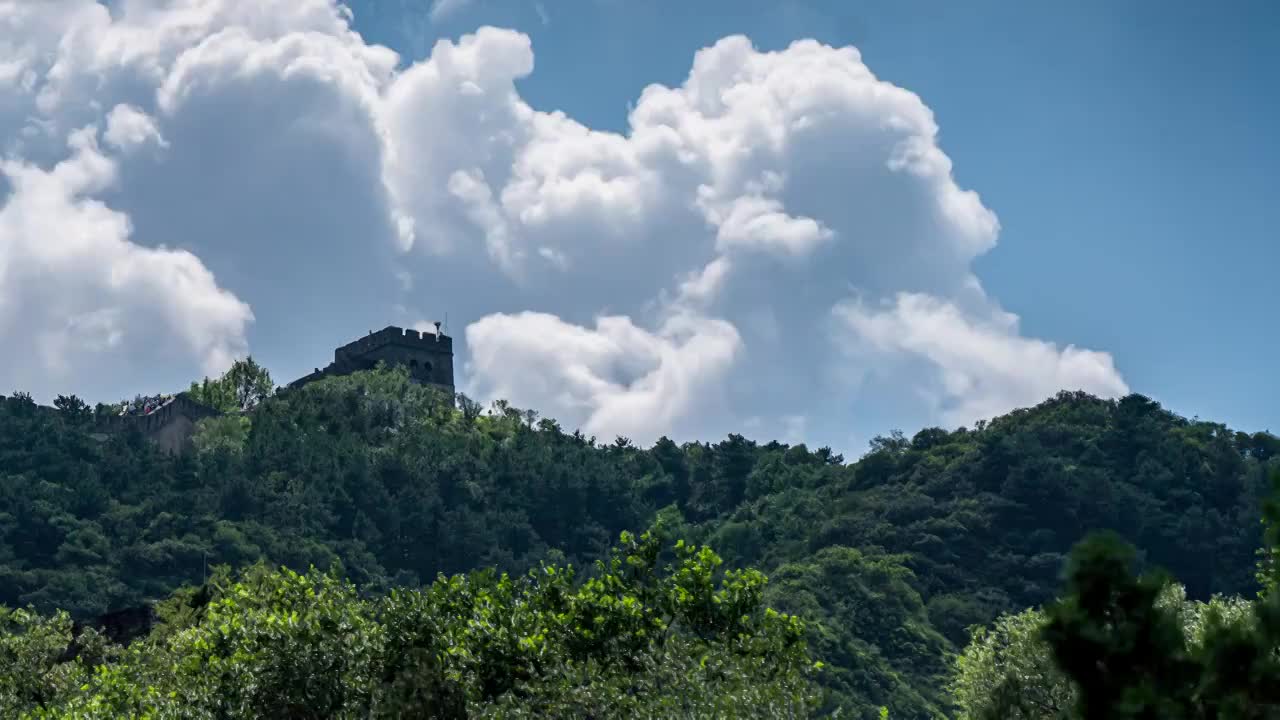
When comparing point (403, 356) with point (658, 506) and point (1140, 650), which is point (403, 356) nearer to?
point (658, 506)

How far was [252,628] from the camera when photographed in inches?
1357

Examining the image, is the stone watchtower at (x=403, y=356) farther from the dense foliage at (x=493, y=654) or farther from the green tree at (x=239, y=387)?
the dense foliage at (x=493, y=654)

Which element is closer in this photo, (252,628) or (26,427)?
(252,628)

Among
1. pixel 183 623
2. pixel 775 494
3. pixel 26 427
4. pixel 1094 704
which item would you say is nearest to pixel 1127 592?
pixel 1094 704

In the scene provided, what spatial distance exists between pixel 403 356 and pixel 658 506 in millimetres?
31634

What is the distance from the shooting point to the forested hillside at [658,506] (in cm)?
12825

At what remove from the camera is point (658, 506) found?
178250 mm

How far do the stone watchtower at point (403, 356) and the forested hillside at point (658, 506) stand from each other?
3.15 metres

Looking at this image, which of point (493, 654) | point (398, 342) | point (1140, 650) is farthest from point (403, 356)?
point (1140, 650)

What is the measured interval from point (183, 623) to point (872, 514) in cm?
11192

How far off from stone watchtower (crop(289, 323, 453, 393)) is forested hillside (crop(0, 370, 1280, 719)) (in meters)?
3.15

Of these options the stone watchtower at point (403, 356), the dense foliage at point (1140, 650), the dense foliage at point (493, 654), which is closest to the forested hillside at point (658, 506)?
the stone watchtower at point (403, 356)

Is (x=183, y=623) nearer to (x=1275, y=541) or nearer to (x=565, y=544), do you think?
(x=1275, y=541)

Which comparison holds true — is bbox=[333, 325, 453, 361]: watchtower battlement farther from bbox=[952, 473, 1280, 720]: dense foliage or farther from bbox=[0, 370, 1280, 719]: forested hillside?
bbox=[952, 473, 1280, 720]: dense foliage
